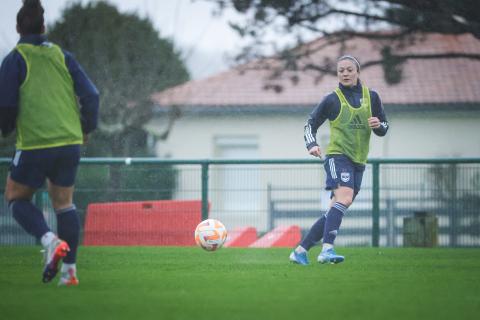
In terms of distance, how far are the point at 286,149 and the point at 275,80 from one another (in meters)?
12.6

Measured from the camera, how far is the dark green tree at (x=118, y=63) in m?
23.9

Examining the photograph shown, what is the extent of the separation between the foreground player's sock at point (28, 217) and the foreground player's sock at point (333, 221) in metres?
2.98

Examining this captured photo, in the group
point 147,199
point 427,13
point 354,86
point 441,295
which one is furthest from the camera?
point 427,13

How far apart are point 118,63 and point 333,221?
52.7 feet

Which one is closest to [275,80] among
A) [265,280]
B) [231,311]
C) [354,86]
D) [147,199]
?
[147,199]

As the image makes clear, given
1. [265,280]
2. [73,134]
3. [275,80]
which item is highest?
[275,80]

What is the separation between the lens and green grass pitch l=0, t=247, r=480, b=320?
19.0 feet

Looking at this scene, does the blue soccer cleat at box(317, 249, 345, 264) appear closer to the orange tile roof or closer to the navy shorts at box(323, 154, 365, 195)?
the navy shorts at box(323, 154, 365, 195)

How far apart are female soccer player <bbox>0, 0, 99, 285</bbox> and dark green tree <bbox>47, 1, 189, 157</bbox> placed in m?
16.4

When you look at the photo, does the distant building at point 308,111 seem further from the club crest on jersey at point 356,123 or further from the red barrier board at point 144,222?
the club crest on jersey at point 356,123

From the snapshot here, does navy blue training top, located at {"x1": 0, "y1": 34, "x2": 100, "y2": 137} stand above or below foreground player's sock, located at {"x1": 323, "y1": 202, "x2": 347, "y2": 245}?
above

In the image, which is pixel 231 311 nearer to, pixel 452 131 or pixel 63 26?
pixel 63 26

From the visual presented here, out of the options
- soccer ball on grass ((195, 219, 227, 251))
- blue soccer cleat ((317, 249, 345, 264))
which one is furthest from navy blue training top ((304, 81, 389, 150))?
soccer ball on grass ((195, 219, 227, 251))

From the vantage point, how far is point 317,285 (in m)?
7.27
